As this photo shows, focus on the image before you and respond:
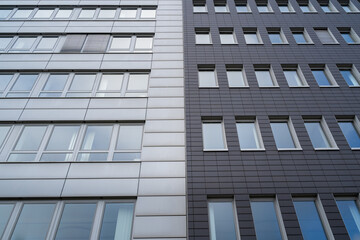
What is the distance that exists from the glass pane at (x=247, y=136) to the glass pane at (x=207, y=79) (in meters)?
3.18

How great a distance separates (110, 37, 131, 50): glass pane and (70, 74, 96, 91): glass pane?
2.99m

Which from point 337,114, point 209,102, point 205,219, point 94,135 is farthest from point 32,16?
point 337,114

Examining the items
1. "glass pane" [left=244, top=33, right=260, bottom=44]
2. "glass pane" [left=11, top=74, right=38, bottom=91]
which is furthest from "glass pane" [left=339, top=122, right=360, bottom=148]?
"glass pane" [left=11, top=74, right=38, bottom=91]

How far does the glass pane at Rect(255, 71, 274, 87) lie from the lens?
1416 cm

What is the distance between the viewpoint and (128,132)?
12.3 metres

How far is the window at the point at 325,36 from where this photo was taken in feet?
54.4

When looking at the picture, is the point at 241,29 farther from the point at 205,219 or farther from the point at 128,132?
the point at 205,219

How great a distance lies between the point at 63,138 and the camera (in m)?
12.0

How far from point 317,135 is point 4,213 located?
49.4ft

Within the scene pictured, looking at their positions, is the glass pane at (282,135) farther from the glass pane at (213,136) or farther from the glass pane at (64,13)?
the glass pane at (64,13)

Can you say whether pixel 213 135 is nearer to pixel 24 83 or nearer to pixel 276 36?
pixel 276 36

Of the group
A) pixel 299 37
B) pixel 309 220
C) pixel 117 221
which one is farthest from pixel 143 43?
pixel 309 220

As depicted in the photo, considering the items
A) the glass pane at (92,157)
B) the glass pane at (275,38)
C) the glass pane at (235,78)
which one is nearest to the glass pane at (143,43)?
the glass pane at (235,78)

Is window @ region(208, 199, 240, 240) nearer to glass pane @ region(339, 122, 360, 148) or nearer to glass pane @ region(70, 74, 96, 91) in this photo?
glass pane @ region(339, 122, 360, 148)
